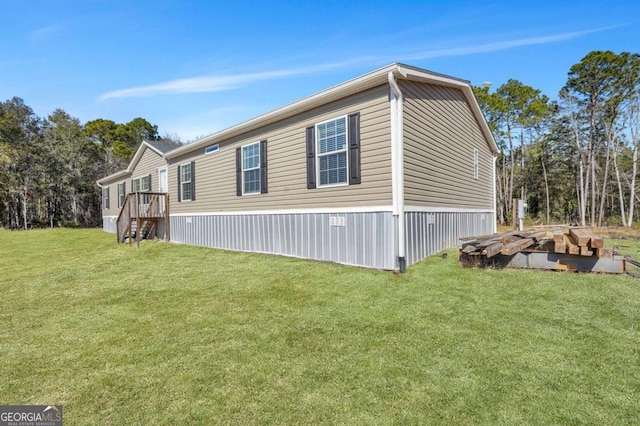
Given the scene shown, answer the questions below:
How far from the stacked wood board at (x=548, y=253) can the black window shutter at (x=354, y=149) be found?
240 centimetres

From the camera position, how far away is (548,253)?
554cm

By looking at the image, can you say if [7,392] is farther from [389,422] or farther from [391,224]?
[391,224]

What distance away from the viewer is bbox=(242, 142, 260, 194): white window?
8.91 m

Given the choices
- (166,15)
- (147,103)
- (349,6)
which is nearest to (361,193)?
(349,6)

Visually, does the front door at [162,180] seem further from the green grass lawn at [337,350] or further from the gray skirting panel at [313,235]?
the green grass lawn at [337,350]

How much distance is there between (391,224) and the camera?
19.5 ft

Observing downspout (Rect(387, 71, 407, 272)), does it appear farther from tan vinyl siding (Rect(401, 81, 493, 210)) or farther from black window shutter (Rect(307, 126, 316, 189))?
black window shutter (Rect(307, 126, 316, 189))

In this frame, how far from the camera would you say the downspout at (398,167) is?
5836 millimetres

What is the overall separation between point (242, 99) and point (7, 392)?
12312 mm

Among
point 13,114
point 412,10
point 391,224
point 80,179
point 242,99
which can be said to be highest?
point 13,114

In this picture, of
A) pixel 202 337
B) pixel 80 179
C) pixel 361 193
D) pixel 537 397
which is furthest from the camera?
pixel 80 179

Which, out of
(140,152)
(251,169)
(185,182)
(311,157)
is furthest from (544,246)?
(140,152)

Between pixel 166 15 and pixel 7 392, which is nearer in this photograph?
pixel 7 392

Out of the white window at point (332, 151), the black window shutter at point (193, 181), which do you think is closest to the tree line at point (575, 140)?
the white window at point (332, 151)
